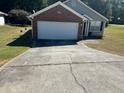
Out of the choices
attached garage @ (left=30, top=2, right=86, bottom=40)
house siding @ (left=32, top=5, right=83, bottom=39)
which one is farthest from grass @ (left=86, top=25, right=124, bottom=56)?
house siding @ (left=32, top=5, right=83, bottom=39)

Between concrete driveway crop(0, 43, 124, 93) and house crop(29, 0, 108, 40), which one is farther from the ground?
house crop(29, 0, 108, 40)

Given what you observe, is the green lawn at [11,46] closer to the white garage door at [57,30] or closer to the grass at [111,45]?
the white garage door at [57,30]

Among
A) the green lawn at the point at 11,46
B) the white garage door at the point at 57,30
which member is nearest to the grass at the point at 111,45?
the white garage door at the point at 57,30

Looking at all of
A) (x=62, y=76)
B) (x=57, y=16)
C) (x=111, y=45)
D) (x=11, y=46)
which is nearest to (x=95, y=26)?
(x=57, y=16)

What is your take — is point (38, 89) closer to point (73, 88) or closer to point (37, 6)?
point (73, 88)

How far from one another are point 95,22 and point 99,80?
65.4 feet

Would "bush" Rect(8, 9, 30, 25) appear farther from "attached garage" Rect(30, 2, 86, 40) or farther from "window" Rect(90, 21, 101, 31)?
"attached garage" Rect(30, 2, 86, 40)

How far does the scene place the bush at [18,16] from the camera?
43594 mm

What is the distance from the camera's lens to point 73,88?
22.9ft

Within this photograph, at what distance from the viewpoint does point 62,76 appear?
8305 mm

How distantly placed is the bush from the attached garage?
904 inches

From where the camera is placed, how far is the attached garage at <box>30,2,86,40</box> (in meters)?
21.3

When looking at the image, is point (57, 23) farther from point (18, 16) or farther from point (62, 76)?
point (18, 16)

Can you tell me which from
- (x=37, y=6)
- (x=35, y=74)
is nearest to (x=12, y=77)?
(x=35, y=74)
